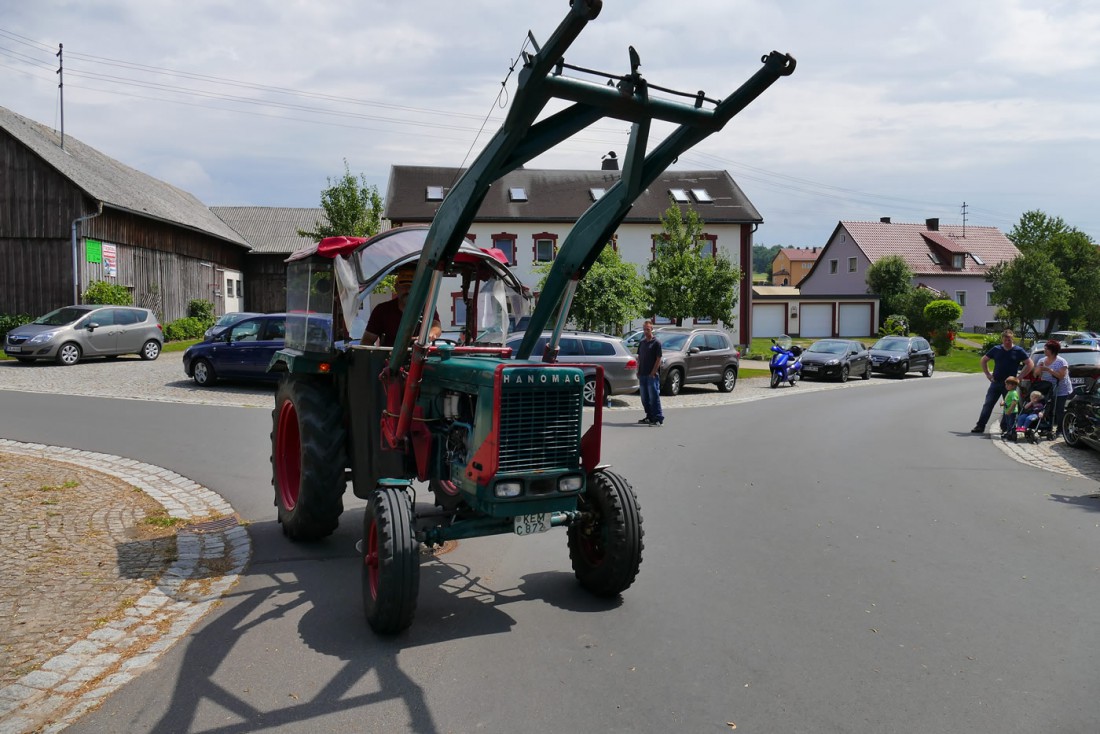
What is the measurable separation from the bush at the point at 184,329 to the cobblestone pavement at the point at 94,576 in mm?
26356

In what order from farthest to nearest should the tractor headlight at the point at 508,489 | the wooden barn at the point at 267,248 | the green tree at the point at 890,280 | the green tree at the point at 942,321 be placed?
the green tree at the point at 890,280 < the wooden barn at the point at 267,248 < the green tree at the point at 942,321 < the tractor headlight at the point at 508,489

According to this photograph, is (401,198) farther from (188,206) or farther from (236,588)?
(236,588)

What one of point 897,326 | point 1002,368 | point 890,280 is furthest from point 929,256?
point 1002,368

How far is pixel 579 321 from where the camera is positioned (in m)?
30.4

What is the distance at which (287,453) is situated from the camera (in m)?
7.76

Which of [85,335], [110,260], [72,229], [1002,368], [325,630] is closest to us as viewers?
[325,630]

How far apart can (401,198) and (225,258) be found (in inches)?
384

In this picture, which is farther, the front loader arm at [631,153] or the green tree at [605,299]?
the green tree at [605,299]

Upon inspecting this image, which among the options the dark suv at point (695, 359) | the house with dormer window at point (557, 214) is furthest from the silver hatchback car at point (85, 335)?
the house with dormer window at point (557, 214)

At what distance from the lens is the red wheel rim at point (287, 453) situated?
25.0ft

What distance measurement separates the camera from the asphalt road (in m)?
4.07

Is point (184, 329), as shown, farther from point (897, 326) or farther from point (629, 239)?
point (897, 326)

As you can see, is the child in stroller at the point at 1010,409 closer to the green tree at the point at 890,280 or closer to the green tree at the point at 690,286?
the green tree at the point at 690,286

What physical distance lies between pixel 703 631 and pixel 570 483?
3.85 feet
